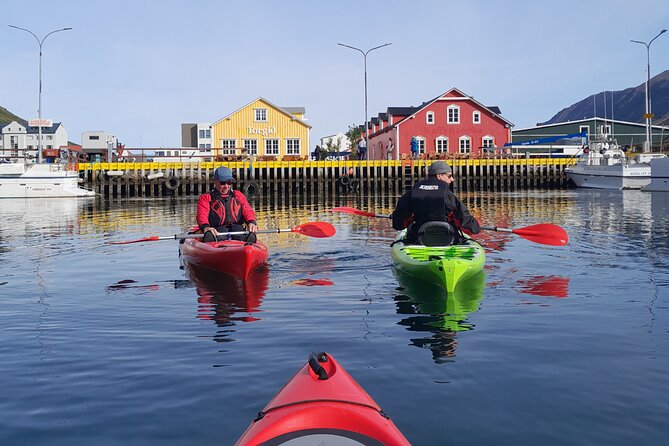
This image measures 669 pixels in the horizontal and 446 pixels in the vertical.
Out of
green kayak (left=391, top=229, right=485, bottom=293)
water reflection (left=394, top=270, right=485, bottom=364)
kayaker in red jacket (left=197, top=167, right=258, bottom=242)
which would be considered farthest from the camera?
kayaker in red jacket (left=197, top=167, right=258, bottom=242)

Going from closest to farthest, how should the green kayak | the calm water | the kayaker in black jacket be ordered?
the calm water, the green kayak, the kayaker in black jacket

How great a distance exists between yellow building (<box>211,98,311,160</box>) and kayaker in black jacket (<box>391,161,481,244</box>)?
48220mm

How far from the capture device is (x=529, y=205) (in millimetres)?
29156

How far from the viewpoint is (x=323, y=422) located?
362 centimetres

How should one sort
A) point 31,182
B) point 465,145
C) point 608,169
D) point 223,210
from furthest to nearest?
point 465,145 → point 608,169 → point 31,182 → point 223,210

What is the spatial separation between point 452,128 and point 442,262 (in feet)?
168

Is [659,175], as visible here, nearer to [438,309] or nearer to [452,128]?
[452,128]

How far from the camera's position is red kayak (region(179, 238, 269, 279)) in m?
10.4

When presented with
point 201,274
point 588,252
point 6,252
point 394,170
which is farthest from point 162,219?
point 394,170

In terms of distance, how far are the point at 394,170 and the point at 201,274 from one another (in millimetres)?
39815

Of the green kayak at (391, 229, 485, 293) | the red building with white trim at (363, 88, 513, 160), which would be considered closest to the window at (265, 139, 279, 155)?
the red building with white trim at (363, 88, 513, 160)

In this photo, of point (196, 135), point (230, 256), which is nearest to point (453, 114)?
point (196, 135)

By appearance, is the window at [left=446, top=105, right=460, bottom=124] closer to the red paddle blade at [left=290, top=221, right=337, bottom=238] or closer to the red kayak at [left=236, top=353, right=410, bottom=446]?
the red paddle blade at [left=290, top=221, right=337, bottom=238]

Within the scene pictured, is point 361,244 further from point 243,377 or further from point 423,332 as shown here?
point 243,377
